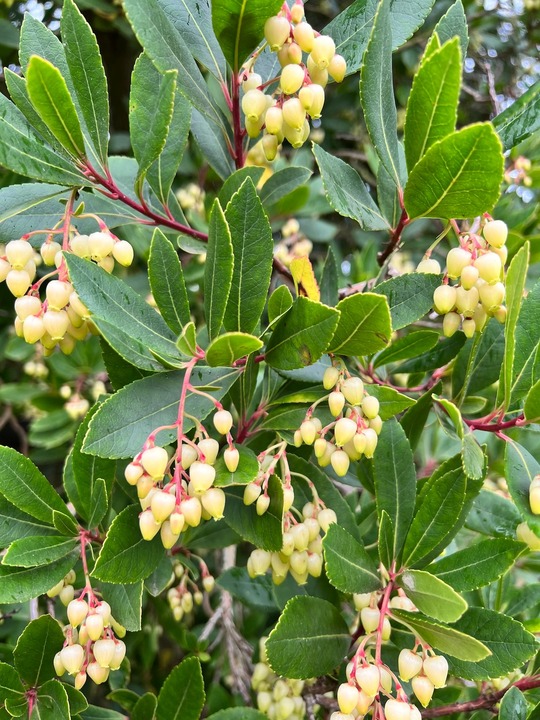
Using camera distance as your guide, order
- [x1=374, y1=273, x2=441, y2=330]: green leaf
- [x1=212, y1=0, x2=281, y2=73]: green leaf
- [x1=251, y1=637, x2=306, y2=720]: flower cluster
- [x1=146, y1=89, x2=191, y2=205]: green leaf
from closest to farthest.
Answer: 1. [x1=212, y1=0, x2=281, y2=73]: green leaf
2. [x1=374, y1=273, x2=441, y2=330]: green leaf
3. [x1=146, y1=89, x2=191, y2=205]: green leaf
4. [x1=251, y1=637, x2=306, y2=720]: flower cluster

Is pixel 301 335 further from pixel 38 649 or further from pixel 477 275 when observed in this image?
pixel 38 649

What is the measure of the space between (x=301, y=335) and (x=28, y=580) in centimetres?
58

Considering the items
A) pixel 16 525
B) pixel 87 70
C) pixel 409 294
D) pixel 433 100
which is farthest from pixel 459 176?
pixel 16 525

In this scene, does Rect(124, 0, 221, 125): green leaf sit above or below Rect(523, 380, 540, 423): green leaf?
above

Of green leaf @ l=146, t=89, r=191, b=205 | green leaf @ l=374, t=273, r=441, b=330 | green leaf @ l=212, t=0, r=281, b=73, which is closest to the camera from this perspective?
green leaf @ l=212, t=0, r=281, b=73

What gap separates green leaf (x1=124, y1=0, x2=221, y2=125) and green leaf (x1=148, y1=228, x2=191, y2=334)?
0.25 m

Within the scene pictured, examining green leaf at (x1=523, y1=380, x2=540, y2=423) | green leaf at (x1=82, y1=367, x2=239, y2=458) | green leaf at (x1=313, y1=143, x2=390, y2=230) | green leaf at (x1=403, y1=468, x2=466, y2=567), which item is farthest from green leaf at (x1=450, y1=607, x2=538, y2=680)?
green leaf at (x1=313, y1=143, x2=390, y2=230)

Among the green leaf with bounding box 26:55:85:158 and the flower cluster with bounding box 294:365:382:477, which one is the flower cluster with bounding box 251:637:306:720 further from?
the green leaf with bounding box 26:55:85:158

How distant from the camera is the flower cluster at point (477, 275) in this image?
3.15ft

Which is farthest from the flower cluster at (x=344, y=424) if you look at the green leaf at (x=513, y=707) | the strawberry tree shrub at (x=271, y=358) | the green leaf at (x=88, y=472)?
the green leaf at (x=513, y=707)

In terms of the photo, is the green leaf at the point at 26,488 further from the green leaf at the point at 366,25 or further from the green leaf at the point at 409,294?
the green leaf at the point at 366,25

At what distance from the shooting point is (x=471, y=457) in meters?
0.96

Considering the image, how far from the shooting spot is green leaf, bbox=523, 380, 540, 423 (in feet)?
3.30

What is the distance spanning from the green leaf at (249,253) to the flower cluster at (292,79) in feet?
0.46
